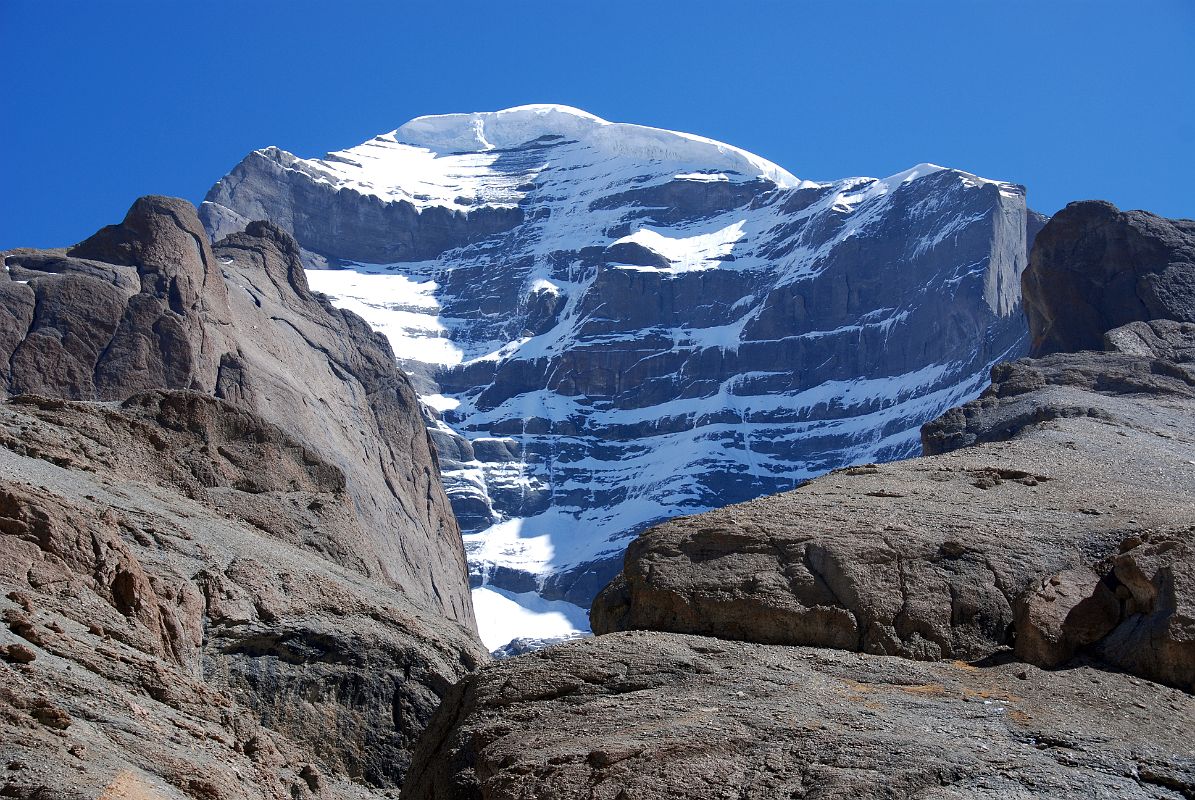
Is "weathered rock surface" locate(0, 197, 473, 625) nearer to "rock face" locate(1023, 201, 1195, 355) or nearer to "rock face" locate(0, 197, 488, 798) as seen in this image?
"rock face" locate(0, 197, 488, 798)

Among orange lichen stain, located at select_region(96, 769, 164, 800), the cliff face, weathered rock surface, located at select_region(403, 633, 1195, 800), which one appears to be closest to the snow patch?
the cliff face

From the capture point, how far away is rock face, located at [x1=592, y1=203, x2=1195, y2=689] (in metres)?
22.1

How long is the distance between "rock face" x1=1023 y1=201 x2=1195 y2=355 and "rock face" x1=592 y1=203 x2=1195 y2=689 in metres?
27.0

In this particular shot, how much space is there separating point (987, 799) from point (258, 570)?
19282 millimetres

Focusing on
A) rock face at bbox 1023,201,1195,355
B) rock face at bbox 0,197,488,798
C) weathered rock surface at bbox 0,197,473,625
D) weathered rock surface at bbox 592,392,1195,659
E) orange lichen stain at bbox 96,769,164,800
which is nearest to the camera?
orange lichen stain at bbox 96,769,164,800

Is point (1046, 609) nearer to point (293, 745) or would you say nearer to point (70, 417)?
point (293, 745)

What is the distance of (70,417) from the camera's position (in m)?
39.4

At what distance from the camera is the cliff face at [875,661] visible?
17.8 meters

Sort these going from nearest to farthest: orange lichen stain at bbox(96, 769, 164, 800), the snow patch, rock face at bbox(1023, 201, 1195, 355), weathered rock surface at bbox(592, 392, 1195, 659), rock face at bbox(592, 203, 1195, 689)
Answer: orange lichen stain at bbox(96, 769, 164, 800)
rock face at bbox(592, 203, 1195, 689)
weathered rock surface at bbox(592, 392, 1195, 659)
rock face at bbox(1023, 201, 1195, 355)
the snow patch

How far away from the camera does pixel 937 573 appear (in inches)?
923

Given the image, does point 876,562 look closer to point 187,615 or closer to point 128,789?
point 128,789

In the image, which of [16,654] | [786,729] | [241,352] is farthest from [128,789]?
[241,352]

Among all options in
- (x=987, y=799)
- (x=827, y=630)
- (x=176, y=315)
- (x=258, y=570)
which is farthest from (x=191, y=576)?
(x=176, y=315)

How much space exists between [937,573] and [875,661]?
2.44 metres
